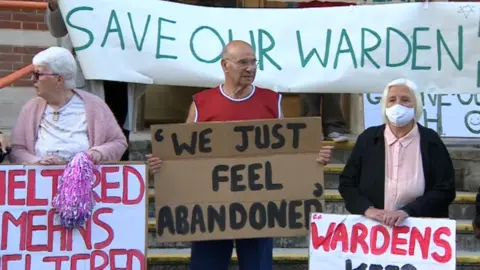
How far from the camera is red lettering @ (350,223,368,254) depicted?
3490 millimetres

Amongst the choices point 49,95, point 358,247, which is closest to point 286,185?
point 358,247

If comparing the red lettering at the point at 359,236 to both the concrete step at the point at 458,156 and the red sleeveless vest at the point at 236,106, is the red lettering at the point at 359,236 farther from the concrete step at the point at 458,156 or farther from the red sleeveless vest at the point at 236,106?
the concrete step at the point at 458,156

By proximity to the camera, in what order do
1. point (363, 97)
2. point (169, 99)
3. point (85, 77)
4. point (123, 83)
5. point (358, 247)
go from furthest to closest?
point (169, 99) → point (363, 97) → point (123, 83) → point (85, 77) → point (358, 247)

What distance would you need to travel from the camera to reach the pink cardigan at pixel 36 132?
11.7 ft

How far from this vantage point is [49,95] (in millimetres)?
3529

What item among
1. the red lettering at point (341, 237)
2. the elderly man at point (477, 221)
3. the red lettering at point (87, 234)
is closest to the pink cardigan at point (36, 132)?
the red lettering at point (87, 234)

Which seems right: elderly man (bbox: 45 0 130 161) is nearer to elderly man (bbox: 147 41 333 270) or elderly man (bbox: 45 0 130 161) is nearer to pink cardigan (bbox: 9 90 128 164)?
pink cardigan (bbox: 9 90 128 164)

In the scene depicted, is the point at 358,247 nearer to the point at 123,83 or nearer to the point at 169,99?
the point at 123,83

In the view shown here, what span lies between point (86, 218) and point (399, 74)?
7.65 feet

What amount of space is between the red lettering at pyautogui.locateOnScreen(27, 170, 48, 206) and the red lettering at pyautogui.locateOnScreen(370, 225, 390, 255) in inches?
59.4

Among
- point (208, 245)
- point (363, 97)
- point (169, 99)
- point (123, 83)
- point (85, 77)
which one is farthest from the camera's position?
point (169, 99)

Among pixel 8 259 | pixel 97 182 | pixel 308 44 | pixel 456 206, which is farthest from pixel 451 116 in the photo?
pixel 8 259

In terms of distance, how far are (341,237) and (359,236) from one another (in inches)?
3.2

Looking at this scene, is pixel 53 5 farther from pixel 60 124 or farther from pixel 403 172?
pixel 403 172
